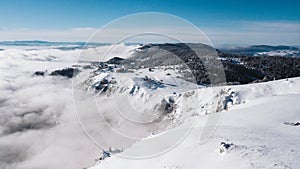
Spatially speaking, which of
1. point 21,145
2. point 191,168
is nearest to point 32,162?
point 21,145

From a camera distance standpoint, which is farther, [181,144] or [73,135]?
[73,135]

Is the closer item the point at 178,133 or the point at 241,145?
the point at 241,145

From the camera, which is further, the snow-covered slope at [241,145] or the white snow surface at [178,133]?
the white snow surface at [178,133]

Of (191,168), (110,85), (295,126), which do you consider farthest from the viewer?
(110,85)

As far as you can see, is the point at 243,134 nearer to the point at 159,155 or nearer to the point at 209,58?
the point at 159,155

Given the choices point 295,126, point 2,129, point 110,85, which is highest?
point 295,126

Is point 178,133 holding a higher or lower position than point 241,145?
lower

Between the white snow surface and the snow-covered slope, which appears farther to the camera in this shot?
the white snow surface

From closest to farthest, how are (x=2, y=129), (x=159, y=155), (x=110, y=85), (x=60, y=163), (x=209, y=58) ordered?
(x=159, y=155), (x=60, y=163), (x=110, y=85), (x=2, y=129), (x=209, y=58)
